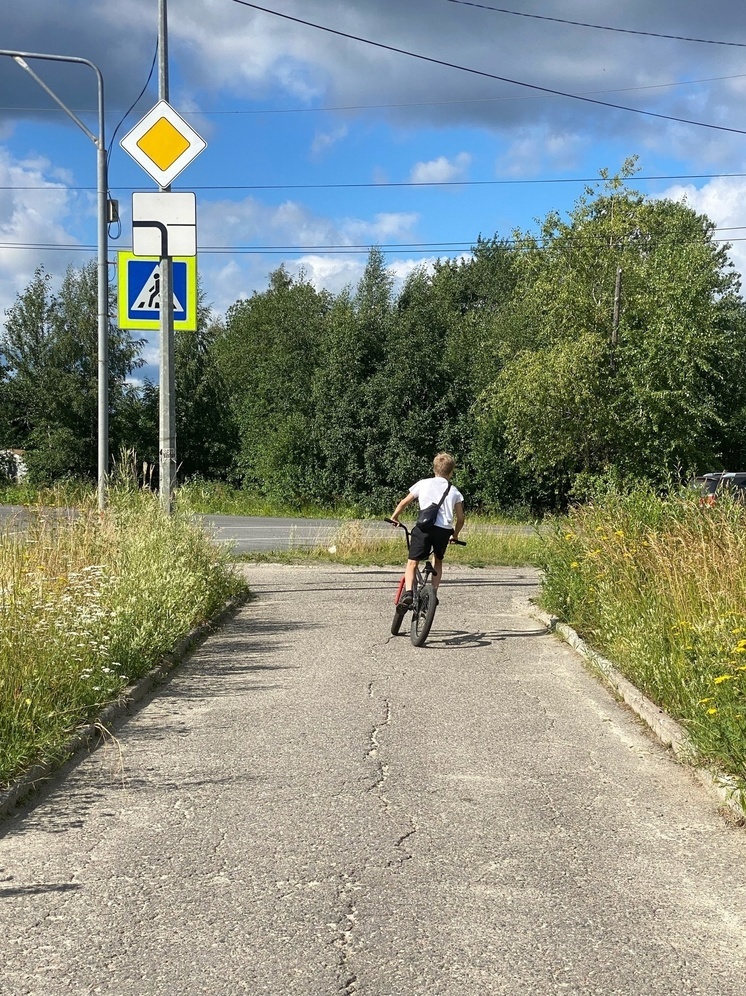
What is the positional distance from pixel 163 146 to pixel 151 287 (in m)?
1.68

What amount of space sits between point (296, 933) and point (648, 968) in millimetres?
1190

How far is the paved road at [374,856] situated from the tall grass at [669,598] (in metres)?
0.37

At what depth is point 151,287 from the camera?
1368 centimetres

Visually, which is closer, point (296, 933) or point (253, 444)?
point (296, 933)

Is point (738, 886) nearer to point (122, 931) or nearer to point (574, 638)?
point (122, 931)

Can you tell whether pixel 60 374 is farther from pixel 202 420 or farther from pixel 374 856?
pixel 374 856

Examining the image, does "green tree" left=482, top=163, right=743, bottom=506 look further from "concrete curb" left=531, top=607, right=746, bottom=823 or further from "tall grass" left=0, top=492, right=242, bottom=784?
"concrete curb" left=531, top=607, right=746, bottom=823

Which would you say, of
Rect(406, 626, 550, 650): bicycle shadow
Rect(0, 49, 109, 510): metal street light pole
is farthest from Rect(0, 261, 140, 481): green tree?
Rect(406, 626, 550, 650): bicycle shadow

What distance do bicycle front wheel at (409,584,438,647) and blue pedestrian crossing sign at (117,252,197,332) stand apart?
5.10 metres

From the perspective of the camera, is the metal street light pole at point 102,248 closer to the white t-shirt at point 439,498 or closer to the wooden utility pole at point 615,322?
the white t-shirt at point 439,498

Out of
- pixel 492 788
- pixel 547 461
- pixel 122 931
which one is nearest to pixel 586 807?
pixel 492 788

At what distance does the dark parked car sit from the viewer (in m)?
11.2

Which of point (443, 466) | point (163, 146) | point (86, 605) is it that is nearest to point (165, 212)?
point (163, 146)

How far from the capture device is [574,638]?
34.2 feet
